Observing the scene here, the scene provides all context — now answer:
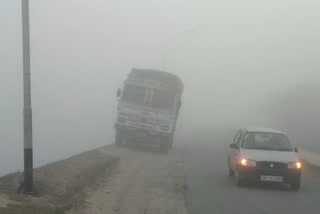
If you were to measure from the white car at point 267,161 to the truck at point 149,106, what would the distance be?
41.6 feet

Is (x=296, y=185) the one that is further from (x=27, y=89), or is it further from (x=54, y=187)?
(x=27, y=89)

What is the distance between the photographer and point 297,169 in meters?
18.2

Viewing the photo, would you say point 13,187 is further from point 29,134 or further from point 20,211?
point 20,211

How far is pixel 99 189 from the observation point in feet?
56.6

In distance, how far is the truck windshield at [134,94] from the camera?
32.4 m

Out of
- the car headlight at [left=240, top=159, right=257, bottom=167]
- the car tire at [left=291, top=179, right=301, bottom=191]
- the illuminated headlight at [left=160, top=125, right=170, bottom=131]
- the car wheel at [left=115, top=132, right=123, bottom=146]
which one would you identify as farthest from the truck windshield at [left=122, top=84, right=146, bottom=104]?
the car tire at [left=291, top=179, right=301, bottom=191]

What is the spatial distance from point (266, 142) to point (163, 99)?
13.2 metres

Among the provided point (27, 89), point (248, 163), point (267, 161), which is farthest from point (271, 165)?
point (27, 89)

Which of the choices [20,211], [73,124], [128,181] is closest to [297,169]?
[128,181]

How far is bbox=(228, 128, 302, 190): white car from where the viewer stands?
59.7 ft

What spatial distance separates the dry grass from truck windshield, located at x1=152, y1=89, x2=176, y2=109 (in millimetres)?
9567

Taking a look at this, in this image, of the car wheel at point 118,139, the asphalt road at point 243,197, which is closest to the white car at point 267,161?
the asphalt road at point 243,197

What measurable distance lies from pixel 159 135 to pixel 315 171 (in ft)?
29.1

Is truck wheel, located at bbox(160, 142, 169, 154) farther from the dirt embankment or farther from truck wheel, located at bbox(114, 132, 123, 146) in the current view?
the dirt embankment
